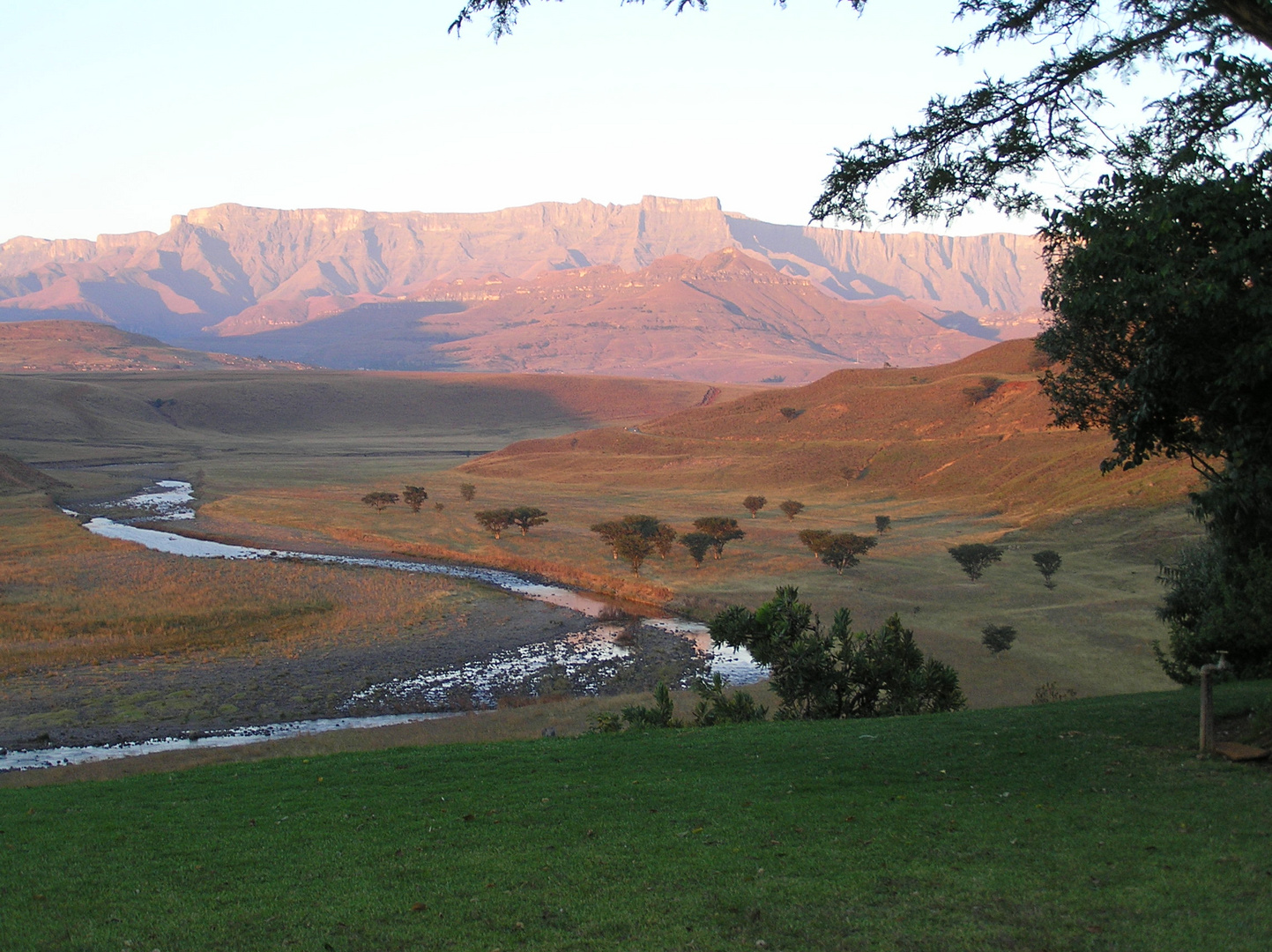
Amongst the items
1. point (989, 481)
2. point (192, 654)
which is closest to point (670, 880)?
point (192, 654)

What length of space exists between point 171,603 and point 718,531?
27044 millimetres

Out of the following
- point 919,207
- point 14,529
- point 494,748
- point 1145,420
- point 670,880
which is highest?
point 919,207

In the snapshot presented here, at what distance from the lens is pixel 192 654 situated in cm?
3475

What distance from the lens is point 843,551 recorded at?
160 ft

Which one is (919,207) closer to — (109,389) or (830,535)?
(830,535)

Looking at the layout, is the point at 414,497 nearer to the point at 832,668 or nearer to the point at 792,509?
the point at 792,509

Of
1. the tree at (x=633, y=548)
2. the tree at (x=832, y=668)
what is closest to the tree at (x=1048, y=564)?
the tree at (x=633, y=548)

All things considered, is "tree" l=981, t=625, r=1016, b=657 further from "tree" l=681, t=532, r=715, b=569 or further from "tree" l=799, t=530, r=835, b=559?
"tree" l=681, t=532, r=715, b=569

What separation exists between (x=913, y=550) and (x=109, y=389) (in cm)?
15628

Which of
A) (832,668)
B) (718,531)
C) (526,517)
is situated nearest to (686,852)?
(832,668)

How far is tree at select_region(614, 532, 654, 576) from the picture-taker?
51.2 m

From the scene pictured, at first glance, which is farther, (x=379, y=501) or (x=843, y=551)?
(x=379, y=501)

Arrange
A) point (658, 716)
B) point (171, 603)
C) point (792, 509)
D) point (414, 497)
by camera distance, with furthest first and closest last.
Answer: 1. point (414, 497)
2. point (792, 509)
3. point (171, 603)
4. point (658, 716)

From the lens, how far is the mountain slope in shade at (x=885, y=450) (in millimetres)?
69812
